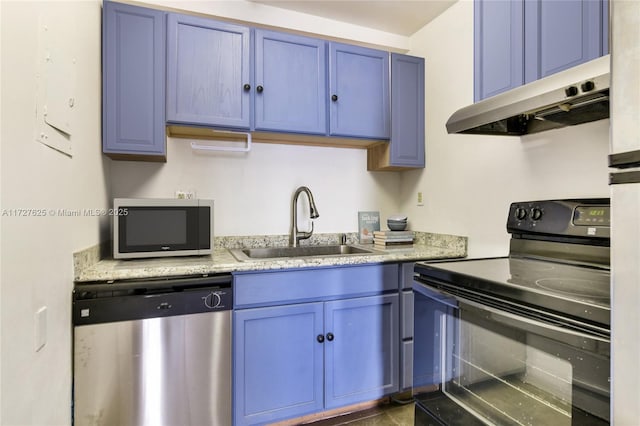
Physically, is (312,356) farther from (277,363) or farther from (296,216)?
(296,216)

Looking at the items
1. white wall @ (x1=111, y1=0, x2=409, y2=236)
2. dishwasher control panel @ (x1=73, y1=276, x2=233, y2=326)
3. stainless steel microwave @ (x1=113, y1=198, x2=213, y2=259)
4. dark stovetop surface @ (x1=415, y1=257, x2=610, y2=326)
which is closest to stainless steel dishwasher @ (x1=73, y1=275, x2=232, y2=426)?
dishwasher control panel @ (x1=73, y1=276, x2=233, y2=326)

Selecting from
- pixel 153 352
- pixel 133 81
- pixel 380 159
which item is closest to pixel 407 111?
pixel 380 159

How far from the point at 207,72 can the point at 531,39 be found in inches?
63.0

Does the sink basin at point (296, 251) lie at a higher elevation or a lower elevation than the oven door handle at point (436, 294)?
higher

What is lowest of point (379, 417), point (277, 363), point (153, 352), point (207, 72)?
point (379, 417)

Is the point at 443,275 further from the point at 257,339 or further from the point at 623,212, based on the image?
the point at 257,339

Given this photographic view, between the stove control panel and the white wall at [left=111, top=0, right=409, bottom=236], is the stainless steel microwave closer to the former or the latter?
the white wall at [left=111, top=0, right=409, bottom=236]

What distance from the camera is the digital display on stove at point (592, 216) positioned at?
4.26 feet

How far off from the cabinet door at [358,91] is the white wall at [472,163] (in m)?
0.37

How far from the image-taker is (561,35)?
127cm

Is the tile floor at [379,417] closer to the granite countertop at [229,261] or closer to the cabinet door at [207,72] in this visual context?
the granite countertop at [229,261]

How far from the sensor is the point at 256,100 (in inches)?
79.6

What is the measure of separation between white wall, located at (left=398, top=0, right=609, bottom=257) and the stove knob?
122 mm

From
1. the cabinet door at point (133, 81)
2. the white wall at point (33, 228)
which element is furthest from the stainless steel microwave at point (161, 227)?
the cabinet door at point (133, 81)
